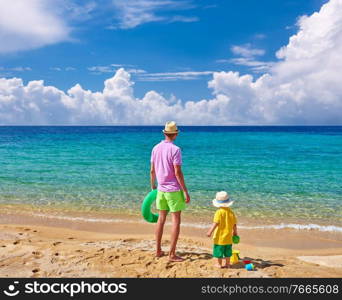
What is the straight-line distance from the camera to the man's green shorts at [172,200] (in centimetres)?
532

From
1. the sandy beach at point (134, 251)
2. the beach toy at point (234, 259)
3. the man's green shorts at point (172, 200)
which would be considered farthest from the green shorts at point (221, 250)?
the man's green shorts at point (172, 200)

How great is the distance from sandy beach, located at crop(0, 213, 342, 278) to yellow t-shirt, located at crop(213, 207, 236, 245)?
481mm

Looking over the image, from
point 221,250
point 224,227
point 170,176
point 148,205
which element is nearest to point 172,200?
point 170,176

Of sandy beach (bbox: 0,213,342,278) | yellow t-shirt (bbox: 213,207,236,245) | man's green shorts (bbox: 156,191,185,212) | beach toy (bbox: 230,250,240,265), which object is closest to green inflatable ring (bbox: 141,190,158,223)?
man's green shorts (bbox: 156,191,185,212)

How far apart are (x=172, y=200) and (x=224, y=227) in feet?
3.10

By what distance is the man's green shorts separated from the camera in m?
5.32

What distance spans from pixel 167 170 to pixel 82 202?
22.5ft

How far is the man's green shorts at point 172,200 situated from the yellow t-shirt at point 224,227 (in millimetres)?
623

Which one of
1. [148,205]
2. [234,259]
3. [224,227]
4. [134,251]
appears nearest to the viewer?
[224,227]

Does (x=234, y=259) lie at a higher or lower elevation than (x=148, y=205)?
lower

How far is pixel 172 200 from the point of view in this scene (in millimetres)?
5316

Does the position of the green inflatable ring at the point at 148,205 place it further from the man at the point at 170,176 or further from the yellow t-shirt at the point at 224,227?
the yellow t-shirt at the point at 224,227

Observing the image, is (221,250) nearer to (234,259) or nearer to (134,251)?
(234,259)

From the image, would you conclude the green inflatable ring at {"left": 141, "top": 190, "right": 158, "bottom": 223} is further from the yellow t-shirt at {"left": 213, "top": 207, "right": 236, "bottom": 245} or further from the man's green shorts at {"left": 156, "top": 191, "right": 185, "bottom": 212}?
the yellow t-shirt at {"left": 213, "top": 207, "right": 236, "bottom": 245}
